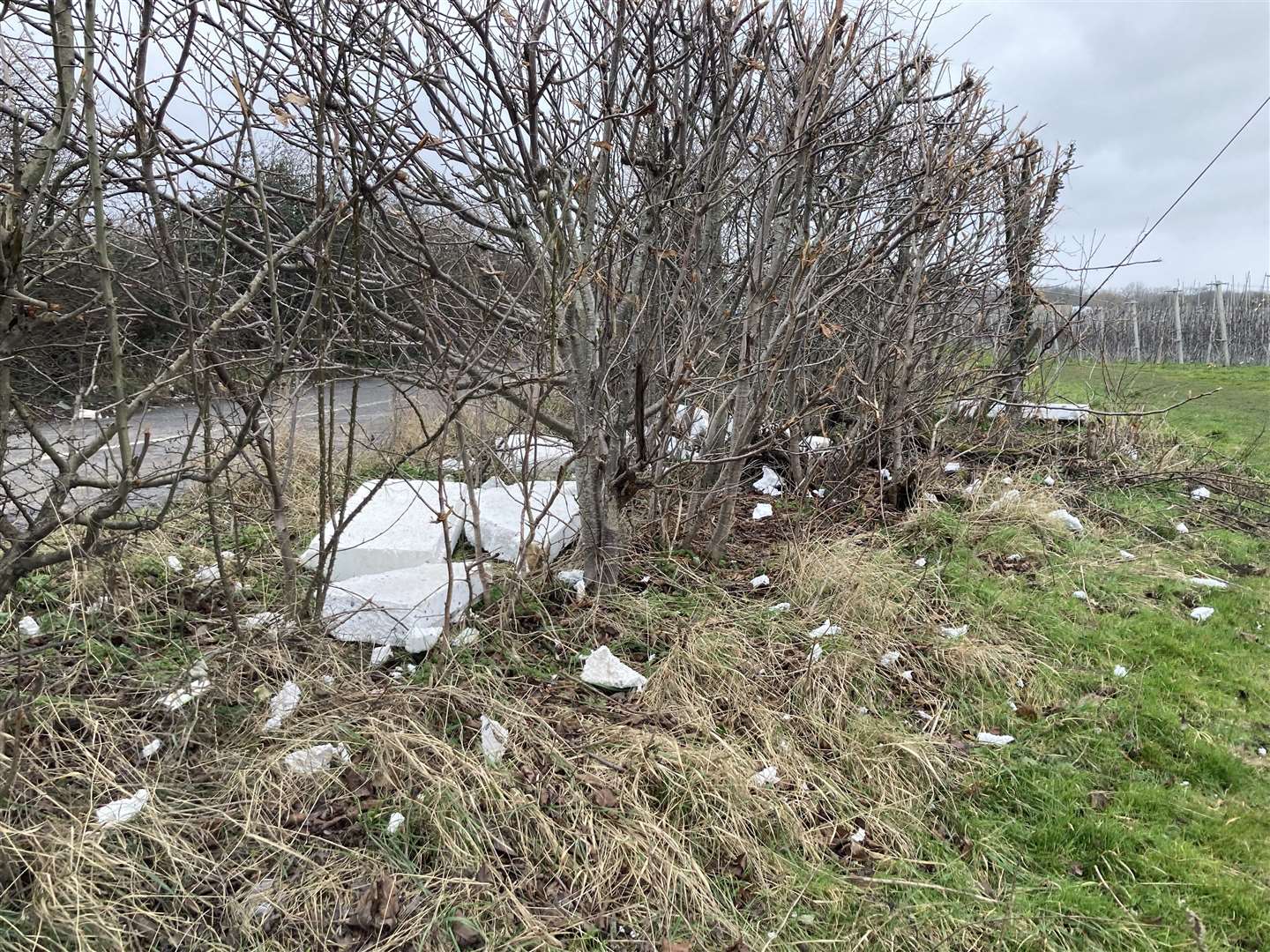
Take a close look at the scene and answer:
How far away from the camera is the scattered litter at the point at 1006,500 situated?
16.7 feet

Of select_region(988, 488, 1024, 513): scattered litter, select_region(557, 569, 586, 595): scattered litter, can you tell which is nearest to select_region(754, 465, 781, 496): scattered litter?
select_region(988, 488, 1024, 513): scattered litter

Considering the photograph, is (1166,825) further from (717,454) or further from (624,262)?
(624,262)

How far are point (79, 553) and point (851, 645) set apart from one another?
2950 millimetres

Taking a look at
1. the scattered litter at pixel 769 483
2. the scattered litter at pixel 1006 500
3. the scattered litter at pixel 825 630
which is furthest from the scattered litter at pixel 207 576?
the scattered litter at pixel 1006 500

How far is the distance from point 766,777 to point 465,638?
1.31 metres

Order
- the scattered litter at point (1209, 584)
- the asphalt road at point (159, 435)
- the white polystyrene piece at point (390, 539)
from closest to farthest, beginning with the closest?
1. the asphalt road at point (159, 435)
2. the white polystyrene piece at point (390, 539)
3. the scattered litter at point (1209, 584)

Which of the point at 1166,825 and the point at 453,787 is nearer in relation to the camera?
the point at 453,787

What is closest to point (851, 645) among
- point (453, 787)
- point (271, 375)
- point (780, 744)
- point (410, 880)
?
point (780, 744)

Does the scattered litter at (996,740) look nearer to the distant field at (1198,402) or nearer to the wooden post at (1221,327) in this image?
the distant field at (1198,402)

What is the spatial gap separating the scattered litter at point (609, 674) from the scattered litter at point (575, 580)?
0.61 meters

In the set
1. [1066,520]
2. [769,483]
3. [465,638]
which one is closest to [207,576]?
[465,638]

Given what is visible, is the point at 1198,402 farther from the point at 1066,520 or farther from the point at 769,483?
the point at 769,483

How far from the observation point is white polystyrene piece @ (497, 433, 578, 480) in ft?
10.8

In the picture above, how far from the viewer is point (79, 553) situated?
90.9 inches
